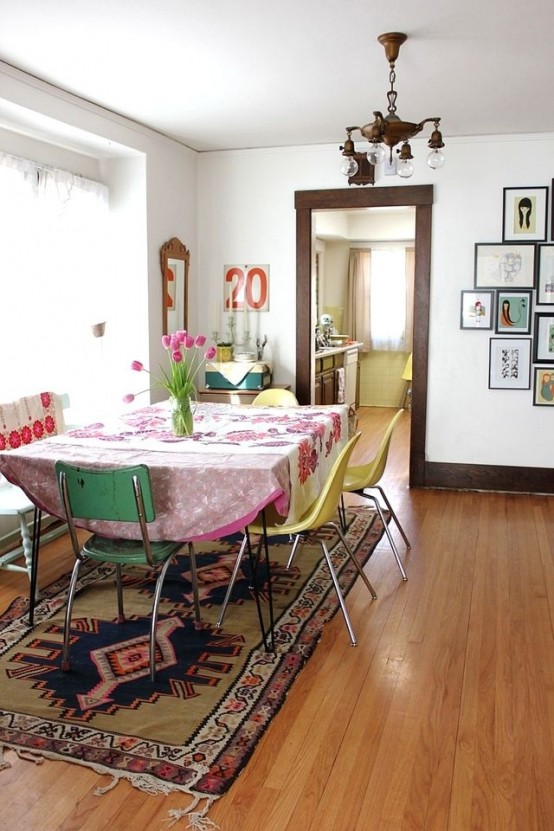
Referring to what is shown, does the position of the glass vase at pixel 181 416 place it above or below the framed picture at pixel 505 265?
below

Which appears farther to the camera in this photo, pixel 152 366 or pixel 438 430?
pixel 438 430

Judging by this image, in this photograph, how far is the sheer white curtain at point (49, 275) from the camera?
14.7 feet

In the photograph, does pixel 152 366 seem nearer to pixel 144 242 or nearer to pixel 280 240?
pixel 144 242

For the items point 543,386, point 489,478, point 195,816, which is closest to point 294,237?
point 543,386

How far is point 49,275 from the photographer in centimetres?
482

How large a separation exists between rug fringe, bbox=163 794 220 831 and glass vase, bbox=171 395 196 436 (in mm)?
1737

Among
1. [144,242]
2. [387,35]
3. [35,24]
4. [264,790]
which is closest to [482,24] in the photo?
[387,35]

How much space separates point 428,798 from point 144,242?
408 cm

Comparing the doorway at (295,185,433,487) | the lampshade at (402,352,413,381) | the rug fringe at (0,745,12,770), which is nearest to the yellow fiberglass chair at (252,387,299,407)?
the doorway at (295,185,433,487)

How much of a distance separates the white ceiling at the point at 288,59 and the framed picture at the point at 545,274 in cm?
81

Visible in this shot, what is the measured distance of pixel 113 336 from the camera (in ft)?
18.0

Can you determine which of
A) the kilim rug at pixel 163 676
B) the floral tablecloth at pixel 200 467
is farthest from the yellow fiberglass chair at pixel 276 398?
the kilim rug at pixel 163 676

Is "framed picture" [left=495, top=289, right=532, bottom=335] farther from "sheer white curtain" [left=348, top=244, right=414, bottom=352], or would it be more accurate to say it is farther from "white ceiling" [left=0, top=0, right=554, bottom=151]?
"sheer white curtain" [left=348, top=244, right=414, bottom=352]

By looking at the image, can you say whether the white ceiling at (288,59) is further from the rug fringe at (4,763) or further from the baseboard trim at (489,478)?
the rug fringe at (4,763)
